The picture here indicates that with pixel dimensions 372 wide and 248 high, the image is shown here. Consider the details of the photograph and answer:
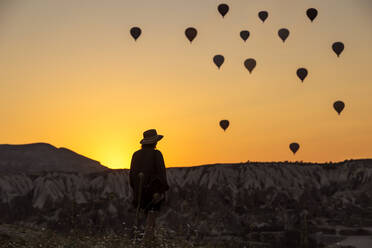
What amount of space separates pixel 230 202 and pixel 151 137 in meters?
20.8

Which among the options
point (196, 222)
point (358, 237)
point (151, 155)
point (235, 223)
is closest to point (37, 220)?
point (196, 222)

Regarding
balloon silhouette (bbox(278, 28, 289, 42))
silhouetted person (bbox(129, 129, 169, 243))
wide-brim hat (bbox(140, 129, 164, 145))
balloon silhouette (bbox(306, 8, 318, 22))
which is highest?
balloon silhouette (bbox(306, 8, 318, 22))

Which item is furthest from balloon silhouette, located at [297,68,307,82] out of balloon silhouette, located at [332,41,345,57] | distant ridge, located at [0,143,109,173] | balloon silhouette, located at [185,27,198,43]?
distant ridge, located at [0,143,109,173]

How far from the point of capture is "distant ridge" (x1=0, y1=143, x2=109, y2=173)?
73.2 metres

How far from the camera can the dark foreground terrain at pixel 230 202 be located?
28.6 meters

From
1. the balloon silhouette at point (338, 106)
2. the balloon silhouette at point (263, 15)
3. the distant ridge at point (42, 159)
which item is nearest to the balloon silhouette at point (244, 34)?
the balloon silhouette at point (263, 15)

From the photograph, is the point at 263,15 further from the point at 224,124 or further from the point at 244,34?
the point at 224,124

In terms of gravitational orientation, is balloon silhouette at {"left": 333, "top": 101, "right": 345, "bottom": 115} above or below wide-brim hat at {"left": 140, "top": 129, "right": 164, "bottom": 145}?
above

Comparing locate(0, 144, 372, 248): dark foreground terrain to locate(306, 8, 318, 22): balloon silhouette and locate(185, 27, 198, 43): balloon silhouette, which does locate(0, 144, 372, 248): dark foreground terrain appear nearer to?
locate(185, 27, 198, 43): balloon silhouette

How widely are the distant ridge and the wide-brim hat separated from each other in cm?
5934

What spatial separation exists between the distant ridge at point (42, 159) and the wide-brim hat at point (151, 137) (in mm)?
59341

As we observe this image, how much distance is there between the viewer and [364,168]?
35469mm

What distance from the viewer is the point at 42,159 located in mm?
78375

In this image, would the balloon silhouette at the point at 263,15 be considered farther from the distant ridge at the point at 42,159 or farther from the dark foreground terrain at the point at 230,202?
the distant ridge at the point at 42,159
